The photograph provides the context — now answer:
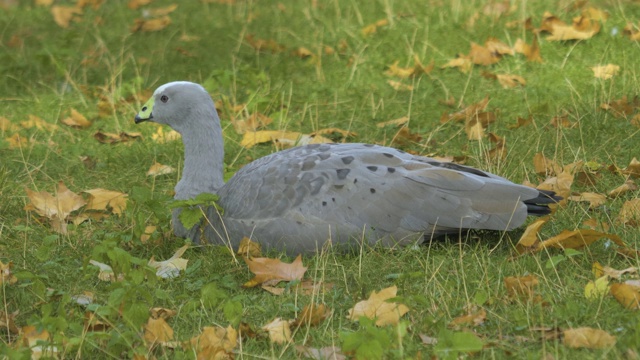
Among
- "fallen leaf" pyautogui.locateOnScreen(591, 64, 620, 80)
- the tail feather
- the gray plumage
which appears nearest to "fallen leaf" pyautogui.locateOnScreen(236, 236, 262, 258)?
the gray plumage

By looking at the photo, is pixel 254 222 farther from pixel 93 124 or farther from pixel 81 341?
pixel 93 124

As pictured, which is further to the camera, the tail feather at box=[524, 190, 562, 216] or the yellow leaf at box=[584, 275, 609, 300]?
the tail feather at box=[524, 190, 562, 216]

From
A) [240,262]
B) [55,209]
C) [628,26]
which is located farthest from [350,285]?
[628,26]

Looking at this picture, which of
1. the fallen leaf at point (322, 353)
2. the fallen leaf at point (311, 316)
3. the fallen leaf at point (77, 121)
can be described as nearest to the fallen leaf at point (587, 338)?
the fallen leaf at point (322, 353)

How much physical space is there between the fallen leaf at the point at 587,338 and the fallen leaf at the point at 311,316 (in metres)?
0.92

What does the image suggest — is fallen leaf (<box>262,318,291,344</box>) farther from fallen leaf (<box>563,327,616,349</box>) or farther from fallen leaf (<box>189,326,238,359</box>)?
fallen leaf (<box>563,327,616,349</box>)

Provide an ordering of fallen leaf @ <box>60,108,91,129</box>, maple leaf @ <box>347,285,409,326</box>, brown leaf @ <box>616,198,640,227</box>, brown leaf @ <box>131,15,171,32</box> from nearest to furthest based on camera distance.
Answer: maple leaf @ <box>347,285,409,326</box> → brown leaf @ <box>616,198,640,227</box> → fallen leaf @ <box>60,108,91,129</box> → brown leaf @ <box>131,15,171,32</box>

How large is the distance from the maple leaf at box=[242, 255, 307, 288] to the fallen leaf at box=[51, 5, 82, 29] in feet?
18.8

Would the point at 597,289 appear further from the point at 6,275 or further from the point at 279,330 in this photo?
the point at 6,275

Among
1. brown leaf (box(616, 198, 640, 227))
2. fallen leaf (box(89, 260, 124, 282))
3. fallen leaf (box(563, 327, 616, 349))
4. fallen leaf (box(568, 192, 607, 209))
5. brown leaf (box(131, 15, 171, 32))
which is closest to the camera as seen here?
fallen leaf (box(563, 327, 616, 349))

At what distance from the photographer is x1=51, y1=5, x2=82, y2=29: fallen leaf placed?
9523 millimetres

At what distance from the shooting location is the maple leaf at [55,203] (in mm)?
5398

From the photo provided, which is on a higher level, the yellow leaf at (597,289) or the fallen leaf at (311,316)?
the yellow leaf at (597,289)

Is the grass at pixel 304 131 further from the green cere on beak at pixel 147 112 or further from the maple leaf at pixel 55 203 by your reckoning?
the green cere on beak at pixel 147 112
